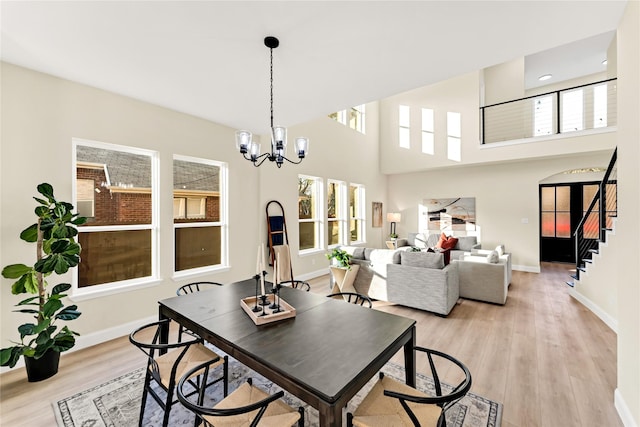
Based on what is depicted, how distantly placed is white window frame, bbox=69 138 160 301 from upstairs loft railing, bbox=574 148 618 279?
5.00m

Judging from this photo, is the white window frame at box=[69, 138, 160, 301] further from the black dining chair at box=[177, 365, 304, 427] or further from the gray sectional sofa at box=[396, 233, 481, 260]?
the gray sectional sofa at box=[396, 233, 481, 260]

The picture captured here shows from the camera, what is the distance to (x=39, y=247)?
235 centimetres

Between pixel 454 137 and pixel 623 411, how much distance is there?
6.32m

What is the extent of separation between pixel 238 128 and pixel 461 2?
3.44 meters

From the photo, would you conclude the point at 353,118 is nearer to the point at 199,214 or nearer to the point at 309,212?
the point at 309,212

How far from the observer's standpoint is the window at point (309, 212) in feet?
19.2

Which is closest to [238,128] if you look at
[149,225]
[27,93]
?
[149,225]

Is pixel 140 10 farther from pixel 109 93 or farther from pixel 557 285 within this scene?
pixel 557 285

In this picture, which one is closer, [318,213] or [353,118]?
[318,213]

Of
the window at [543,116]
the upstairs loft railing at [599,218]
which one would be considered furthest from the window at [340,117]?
the upstairs loft railing at [599,218]

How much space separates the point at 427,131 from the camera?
752 centimetres

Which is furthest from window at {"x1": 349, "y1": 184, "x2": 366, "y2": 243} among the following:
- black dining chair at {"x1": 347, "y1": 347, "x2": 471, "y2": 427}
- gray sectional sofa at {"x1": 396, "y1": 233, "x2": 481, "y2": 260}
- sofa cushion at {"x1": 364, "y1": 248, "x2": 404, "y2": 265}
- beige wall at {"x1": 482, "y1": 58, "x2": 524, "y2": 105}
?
black dining chair at {"x1": 347, "y1": 347, "x2": 471, "y2": 427}

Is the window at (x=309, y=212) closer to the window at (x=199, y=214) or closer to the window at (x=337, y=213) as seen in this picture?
the window at (x=337, y=213)

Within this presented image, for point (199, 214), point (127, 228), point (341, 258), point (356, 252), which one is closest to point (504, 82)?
Answer: point (356, 252)
